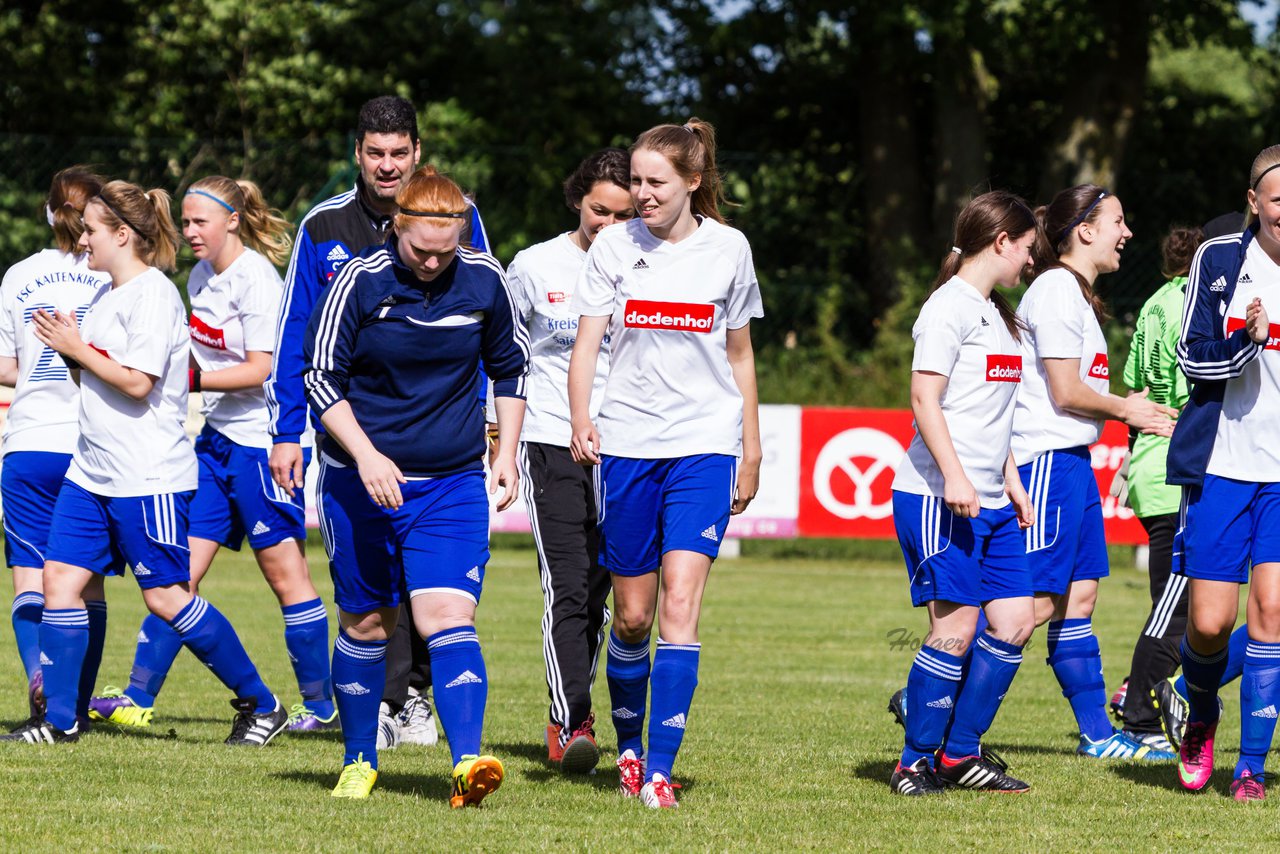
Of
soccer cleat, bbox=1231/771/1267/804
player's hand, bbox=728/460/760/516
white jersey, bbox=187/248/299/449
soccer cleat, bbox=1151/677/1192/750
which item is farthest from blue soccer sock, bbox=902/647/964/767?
white jersey, bbox=187/248/299/449

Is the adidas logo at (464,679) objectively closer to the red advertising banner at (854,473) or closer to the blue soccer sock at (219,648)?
the blue soccer sock at (219,648)

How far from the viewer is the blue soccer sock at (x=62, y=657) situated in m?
6.45

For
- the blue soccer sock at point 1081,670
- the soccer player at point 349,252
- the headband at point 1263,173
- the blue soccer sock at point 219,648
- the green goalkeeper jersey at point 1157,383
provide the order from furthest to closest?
the green goalkeeper jersey at point 1157,383 → the blue soccer sock at point 1081,670 → the blue soccer sock at point 219,648 → the soccer player at point 349,252 → the headband at point 1263,173

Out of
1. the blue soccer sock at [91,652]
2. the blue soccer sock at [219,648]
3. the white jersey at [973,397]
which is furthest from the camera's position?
the blue soccer sock at [91,652]

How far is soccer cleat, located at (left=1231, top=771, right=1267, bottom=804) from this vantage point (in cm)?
583

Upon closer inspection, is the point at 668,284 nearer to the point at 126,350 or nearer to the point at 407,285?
the point at 407,285

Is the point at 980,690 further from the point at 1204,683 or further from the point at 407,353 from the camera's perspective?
the point at 407,353

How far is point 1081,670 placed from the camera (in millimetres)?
6895

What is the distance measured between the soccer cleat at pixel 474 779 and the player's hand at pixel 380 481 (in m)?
0.78

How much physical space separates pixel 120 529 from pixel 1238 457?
3.90m

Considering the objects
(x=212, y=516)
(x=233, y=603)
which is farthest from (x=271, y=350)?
(x=233, y=603)

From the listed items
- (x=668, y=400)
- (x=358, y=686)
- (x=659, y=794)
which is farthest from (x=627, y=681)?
(x=668, y=400)

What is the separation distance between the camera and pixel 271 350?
7.13 m

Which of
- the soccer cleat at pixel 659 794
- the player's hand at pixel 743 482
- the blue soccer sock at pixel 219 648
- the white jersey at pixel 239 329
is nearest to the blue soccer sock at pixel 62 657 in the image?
the blue soccer sock at pixel 219 648
